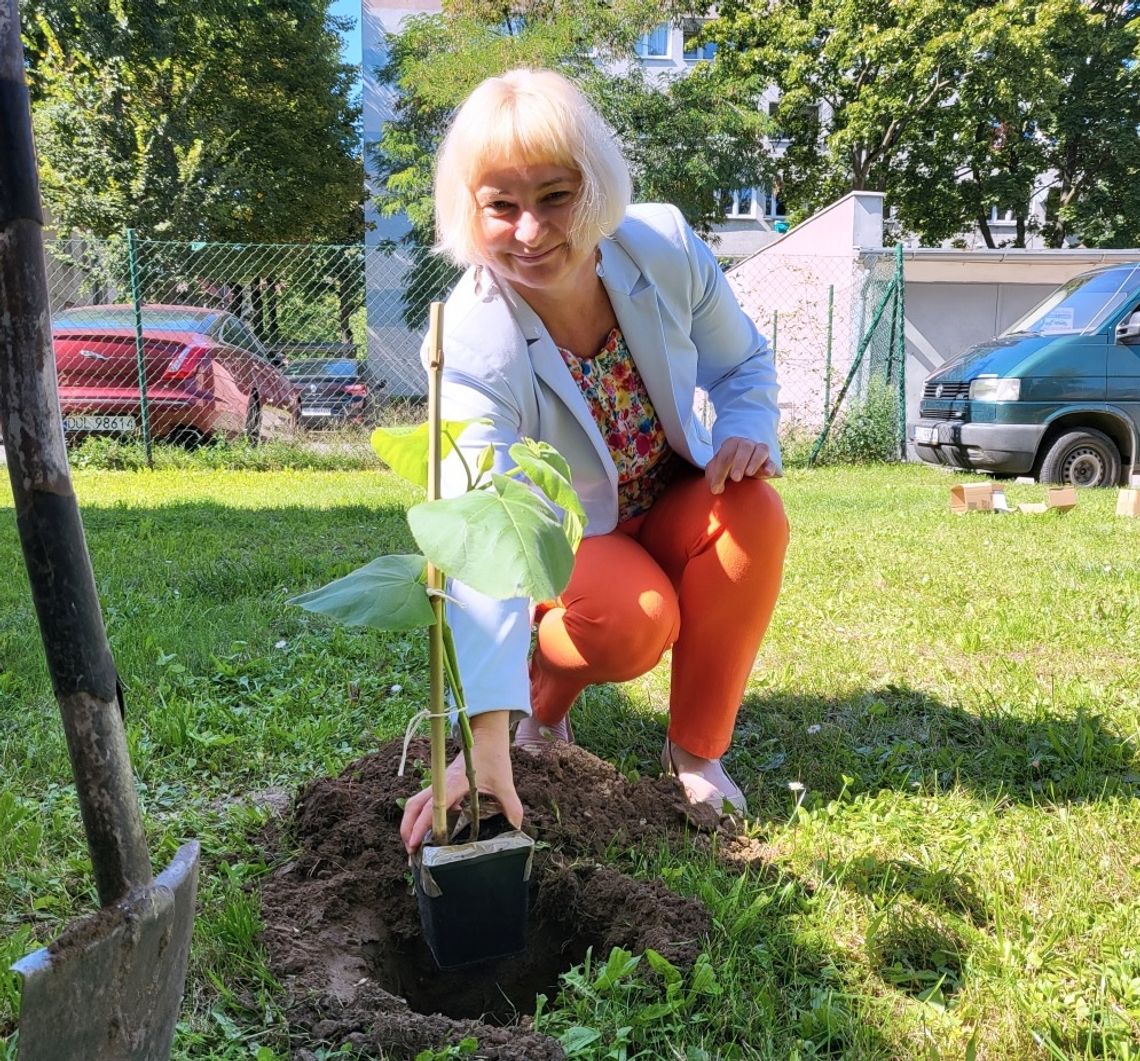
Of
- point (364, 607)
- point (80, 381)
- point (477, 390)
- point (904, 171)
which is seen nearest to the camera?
point (364, 607)

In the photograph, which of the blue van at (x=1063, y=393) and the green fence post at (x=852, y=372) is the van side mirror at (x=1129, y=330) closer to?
the blue van at (x=1063, y=393)

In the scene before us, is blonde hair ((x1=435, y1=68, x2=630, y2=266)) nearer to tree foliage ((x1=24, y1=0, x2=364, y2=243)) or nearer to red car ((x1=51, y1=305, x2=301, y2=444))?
red car ((x1=51, y1=305, x2=301, y2=444))

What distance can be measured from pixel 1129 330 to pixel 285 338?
7199 mm

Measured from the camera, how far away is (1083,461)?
7.79 meters

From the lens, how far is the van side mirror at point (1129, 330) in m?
7.41

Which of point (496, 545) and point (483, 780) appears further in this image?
point (483, 780)

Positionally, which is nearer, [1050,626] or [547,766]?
[547,766]

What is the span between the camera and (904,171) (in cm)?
2364

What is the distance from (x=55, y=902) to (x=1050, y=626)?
10.0 ft

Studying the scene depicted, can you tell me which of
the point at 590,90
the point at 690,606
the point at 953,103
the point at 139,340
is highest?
A: the point at 953,103

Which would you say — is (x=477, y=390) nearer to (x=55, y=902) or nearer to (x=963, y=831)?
(x=55, y=902)

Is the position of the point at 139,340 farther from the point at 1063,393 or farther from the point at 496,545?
the point at 496,545

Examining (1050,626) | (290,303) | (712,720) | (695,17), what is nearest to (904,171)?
(695,17)

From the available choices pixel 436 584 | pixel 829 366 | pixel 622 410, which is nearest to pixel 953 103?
pixel 829 366
